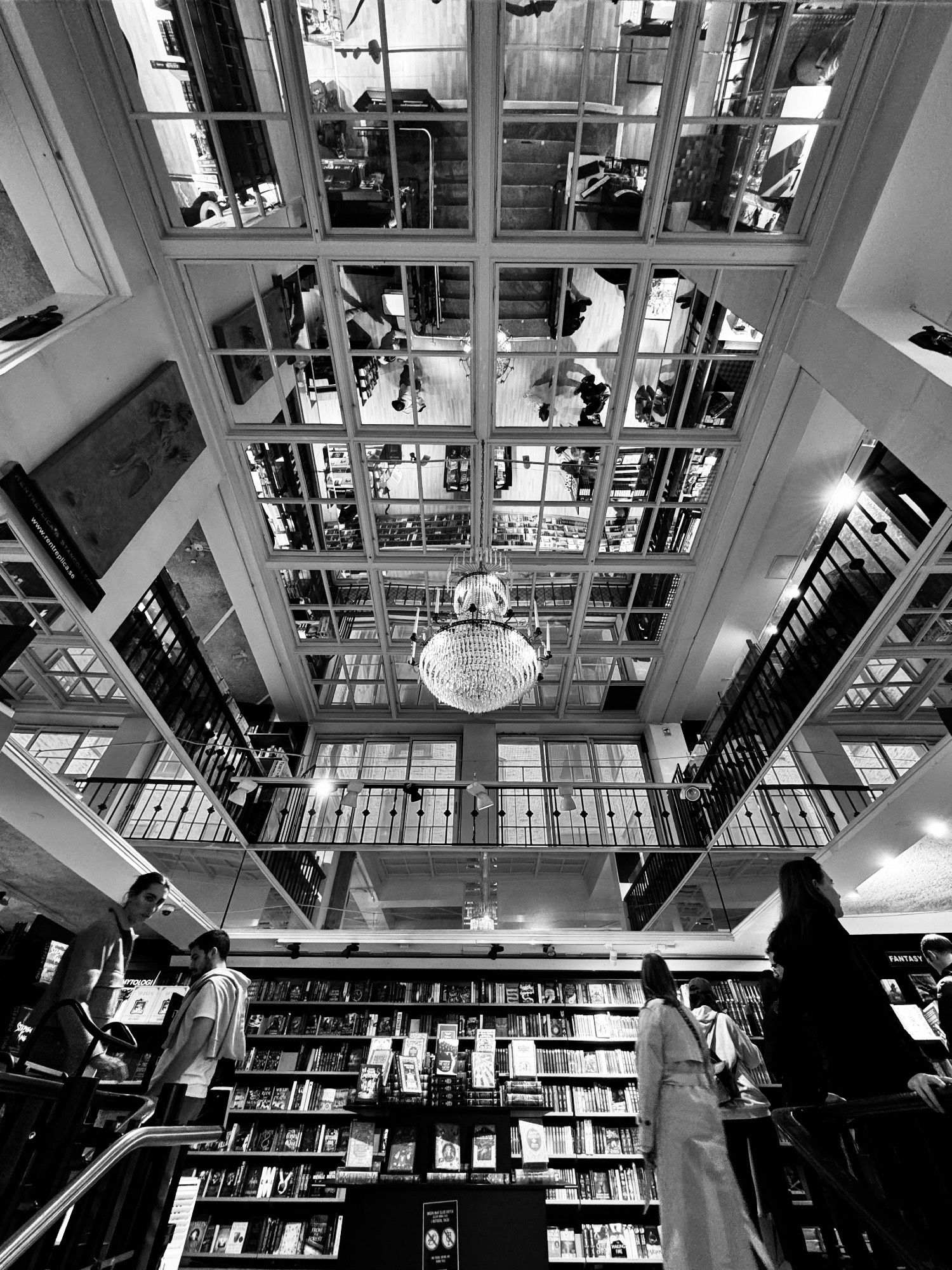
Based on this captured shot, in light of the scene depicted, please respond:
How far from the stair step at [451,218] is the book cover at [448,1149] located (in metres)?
6.74

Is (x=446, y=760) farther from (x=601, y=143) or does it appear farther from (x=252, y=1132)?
(x=601, y=143)

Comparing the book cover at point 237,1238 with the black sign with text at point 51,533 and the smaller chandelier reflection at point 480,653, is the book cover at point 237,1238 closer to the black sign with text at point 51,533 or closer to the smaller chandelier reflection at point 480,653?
the smaller chandelier reflection at point 480,653

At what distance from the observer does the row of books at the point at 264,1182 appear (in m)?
5.99

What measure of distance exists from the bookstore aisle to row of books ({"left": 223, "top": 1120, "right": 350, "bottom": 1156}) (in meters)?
0.01

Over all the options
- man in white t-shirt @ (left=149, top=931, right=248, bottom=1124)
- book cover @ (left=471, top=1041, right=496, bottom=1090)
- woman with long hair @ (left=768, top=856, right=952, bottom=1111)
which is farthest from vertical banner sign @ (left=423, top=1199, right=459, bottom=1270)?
woman with long hair @ (left=768, top=856, right=952, bottom=1111)

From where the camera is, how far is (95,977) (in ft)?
9.79

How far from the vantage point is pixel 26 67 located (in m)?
4.05

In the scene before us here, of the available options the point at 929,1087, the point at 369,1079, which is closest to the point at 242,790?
the point at 369,1079

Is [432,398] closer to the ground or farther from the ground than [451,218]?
farther from the ground

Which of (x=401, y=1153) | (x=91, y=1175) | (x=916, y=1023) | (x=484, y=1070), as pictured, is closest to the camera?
(x=91, y=1175)

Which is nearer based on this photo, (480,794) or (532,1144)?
(532,1144)

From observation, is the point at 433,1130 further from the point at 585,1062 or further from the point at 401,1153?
the point at 585,1062

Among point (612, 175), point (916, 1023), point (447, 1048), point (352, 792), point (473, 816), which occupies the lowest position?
point (447, 1048)

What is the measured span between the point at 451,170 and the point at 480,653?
4012 mm
